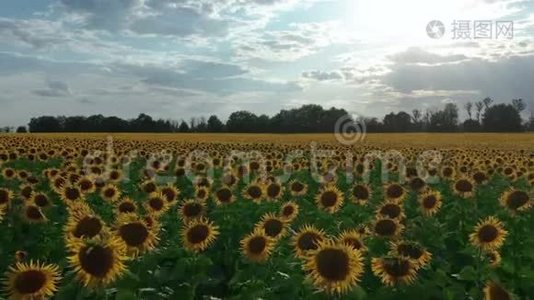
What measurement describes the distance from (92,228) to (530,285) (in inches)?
187

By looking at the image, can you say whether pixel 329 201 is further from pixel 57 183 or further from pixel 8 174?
pixel 8 174

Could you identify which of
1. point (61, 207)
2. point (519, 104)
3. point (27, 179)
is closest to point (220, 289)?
point (61, 207)

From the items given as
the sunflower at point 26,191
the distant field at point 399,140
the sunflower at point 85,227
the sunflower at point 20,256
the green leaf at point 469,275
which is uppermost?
the sunflower at point 85,227

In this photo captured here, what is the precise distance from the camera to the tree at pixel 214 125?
321 ft

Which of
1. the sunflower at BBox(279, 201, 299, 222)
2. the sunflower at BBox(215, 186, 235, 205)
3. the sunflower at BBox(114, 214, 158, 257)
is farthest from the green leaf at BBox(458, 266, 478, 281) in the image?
the sunflower at BBox(215, 186, 235, 205)

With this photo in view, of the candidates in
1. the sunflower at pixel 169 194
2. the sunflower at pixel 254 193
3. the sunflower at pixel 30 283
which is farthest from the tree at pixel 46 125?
the sunflower at pixel 30 283

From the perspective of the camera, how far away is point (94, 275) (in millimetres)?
5863

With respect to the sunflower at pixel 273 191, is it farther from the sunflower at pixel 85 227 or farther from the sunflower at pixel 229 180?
the sunflower at pixel 85 227

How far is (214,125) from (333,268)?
93.2 meters

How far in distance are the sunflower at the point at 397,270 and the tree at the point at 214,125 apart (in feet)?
301

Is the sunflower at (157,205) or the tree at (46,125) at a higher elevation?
the tree at (46,125)

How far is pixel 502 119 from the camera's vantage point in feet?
349

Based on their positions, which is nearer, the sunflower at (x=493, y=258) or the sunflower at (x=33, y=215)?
the sunflower at (x=493, y=258)

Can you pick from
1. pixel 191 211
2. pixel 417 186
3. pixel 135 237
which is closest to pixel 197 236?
pixel 135 237
